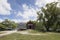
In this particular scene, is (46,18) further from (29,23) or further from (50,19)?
(29,23)

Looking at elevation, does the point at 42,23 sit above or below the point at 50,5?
below

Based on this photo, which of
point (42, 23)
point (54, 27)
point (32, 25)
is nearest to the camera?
point (54, 27)

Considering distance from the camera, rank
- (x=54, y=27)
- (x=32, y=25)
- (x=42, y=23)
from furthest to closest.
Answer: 1. (x=32, y=25)
2. (x=42, y=23)
3. (x=54, y=27)

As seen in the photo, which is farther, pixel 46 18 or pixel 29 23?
pixel 29 23

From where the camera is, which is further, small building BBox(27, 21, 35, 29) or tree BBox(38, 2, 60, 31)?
small building BBox(27, 21, 35, 29)

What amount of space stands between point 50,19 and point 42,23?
2731mm

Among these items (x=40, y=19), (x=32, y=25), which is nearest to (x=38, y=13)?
(x=40, y=19)

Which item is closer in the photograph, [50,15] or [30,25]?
[50,15]

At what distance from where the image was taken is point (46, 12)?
4788 cm

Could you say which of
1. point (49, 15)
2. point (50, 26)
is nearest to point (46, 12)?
point (49, 15)

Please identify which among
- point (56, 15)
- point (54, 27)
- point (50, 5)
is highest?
point (50, 5)

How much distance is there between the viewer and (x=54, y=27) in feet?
144

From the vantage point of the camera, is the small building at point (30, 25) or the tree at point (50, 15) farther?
the small building at point (30, 25)

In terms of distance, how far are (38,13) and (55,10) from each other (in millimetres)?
5536
